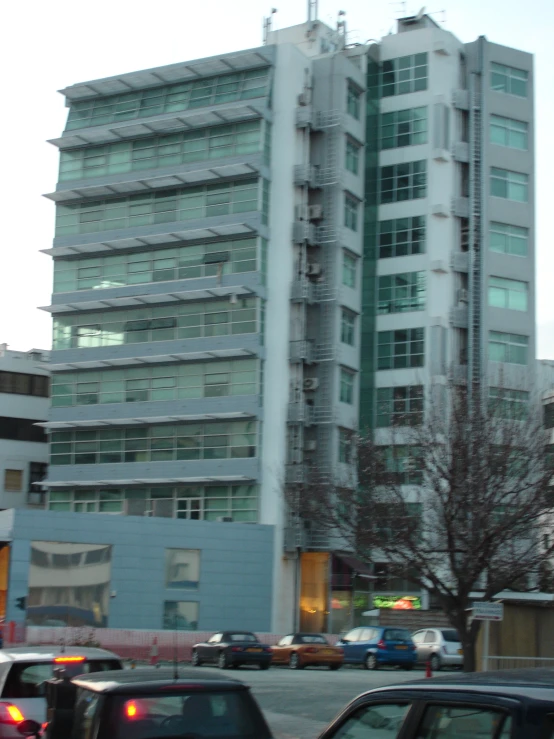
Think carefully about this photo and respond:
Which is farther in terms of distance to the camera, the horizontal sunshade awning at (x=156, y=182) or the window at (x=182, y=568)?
the horizontal sunshade awning at (x=156, y=182)

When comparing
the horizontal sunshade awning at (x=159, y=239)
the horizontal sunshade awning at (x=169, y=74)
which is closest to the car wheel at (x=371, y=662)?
the horizontal sunshade awning at (x=159, y=239)

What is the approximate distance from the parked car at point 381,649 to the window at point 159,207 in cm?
2283

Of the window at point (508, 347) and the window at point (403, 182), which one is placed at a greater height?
the window at point (403, 182)

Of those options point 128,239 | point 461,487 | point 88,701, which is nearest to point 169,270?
point 128,239

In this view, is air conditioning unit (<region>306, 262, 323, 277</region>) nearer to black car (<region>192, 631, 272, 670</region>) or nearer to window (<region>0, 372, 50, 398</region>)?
window (<region>0, 372, 50, 398</region>)

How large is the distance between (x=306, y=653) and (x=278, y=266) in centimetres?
2188

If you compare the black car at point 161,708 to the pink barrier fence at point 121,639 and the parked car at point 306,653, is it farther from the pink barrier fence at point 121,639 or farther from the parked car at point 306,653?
the pink barrier fence at point 121,639

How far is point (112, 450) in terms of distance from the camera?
59000mm

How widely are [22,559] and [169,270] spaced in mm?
17605

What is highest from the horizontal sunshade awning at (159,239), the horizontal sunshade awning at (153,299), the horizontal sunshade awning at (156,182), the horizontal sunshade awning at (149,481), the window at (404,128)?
the window at (404,128)

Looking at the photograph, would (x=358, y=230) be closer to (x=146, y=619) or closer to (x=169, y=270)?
(x=169, y=270)

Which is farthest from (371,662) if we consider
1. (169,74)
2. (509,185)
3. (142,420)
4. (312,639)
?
(169,74)

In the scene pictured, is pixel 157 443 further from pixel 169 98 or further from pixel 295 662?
pixel 295 662

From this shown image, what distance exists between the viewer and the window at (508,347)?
58656 mm
